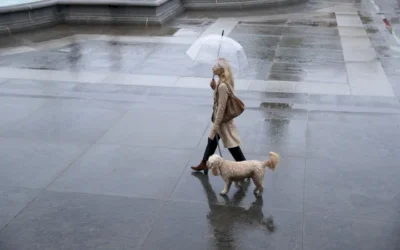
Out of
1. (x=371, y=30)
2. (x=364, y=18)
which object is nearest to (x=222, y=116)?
(x=371, y=30)

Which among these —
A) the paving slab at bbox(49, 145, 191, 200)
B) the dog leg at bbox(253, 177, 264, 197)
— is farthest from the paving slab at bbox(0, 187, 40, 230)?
the dog leg at bbox(253, 177, 264, 197)

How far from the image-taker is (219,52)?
682 centimetres

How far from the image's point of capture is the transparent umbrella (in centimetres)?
683

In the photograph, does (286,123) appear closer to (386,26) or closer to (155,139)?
(155,139)

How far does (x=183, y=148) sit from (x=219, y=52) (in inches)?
74.3

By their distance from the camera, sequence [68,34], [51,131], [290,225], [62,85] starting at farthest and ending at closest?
[68,34]
[62,85]
[51,131]
[290,225]

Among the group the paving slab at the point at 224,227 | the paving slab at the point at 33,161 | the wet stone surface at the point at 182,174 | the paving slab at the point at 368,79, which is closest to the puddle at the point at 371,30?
the paving slab at the point at 368,79

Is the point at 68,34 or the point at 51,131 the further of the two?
the point at 68,34

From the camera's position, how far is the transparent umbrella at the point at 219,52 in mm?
6832

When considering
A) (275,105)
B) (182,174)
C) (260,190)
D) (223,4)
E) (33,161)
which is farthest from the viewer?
(223,4)

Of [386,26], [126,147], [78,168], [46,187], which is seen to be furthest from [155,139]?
[386,26]

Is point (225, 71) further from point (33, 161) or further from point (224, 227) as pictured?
point (33, 161)

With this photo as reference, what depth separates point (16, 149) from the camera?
804cm

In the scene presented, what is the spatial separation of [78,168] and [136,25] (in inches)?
441
